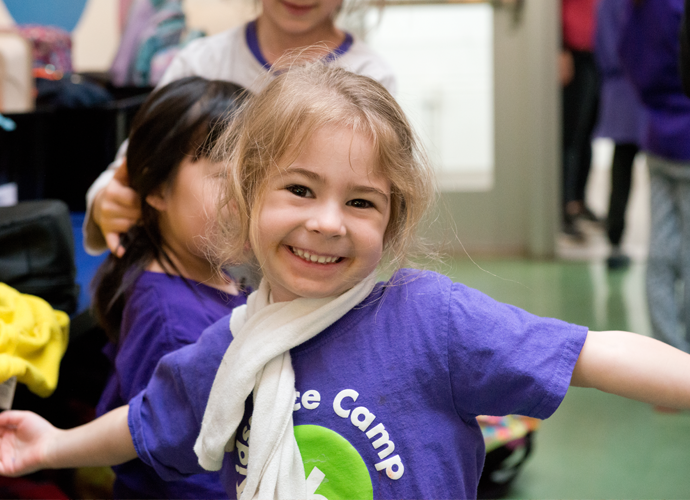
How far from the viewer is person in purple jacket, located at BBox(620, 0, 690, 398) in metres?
1.57

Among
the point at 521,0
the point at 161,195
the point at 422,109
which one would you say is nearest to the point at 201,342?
the point at 161,195

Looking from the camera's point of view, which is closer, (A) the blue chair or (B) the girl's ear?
(B) the girl's ear

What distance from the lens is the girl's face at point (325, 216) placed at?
61cm

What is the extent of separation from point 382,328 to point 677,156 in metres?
1.24

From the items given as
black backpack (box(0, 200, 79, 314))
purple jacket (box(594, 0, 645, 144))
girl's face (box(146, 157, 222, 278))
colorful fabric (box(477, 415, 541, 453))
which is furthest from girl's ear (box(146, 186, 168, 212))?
purple jacket (box(594, 0, 645, 144))

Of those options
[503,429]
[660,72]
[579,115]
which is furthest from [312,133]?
[579,115]

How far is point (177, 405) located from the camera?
72 cm

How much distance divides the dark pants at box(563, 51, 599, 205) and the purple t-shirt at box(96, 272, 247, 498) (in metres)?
2.70

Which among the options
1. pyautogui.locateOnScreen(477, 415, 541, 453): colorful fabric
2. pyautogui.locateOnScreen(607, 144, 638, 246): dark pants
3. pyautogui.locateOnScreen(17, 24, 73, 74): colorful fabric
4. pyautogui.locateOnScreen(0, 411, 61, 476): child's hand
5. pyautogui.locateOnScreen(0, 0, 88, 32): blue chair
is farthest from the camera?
pyautogui.locateOnScreen(607, 144, 638, 246): dark pants

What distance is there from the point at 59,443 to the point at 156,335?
156 mm

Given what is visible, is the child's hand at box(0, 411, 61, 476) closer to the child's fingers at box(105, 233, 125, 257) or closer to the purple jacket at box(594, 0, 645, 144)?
the child's fingers at box(105, 233, 125, 257)

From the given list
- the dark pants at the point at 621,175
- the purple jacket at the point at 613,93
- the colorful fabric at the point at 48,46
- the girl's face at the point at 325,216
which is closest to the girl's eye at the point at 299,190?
the girl's face at the point at 325,216

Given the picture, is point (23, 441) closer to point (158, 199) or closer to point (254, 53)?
point (158, 199)

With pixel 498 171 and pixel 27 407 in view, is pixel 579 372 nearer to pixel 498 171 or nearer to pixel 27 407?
pixel 27 407
